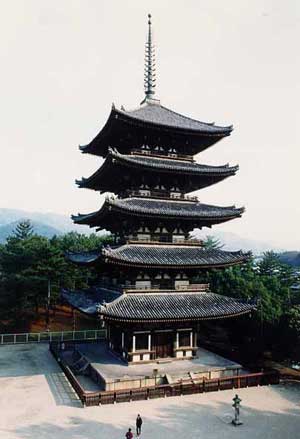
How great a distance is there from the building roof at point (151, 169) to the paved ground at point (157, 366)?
1381cm

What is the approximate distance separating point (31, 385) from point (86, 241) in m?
44.8

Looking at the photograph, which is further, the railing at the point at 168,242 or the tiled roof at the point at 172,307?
the railing at the point at 168,242

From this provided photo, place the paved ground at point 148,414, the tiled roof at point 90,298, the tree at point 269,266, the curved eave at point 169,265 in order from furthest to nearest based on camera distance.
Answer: the tree at point 269,266 → the tiled roof at point 90,298 → the curved eave at point 169,265 → the paved ground at point 148,414

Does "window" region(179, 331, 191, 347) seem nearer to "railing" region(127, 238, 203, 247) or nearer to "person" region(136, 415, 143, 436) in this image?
"railing" region(127, 238, 203, 247)

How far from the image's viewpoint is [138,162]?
27531mm

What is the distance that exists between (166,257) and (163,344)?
21.2ft

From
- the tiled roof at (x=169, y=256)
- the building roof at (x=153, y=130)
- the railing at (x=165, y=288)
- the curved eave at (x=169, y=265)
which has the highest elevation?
the building roof at (x=153, y=130)

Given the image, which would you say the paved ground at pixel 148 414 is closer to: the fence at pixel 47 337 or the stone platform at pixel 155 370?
the stone platform at pixel 155 370

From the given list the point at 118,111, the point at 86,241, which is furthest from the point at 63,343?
the point at 86,241

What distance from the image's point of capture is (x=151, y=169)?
28094 mm

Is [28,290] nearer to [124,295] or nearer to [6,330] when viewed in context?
[6,330]

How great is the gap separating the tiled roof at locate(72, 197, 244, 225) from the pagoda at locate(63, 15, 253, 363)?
0.08 meters

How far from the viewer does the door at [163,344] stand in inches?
1086

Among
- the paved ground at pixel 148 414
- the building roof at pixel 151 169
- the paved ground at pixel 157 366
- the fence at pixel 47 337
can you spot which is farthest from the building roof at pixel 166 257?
the fence at pixel 47 337
